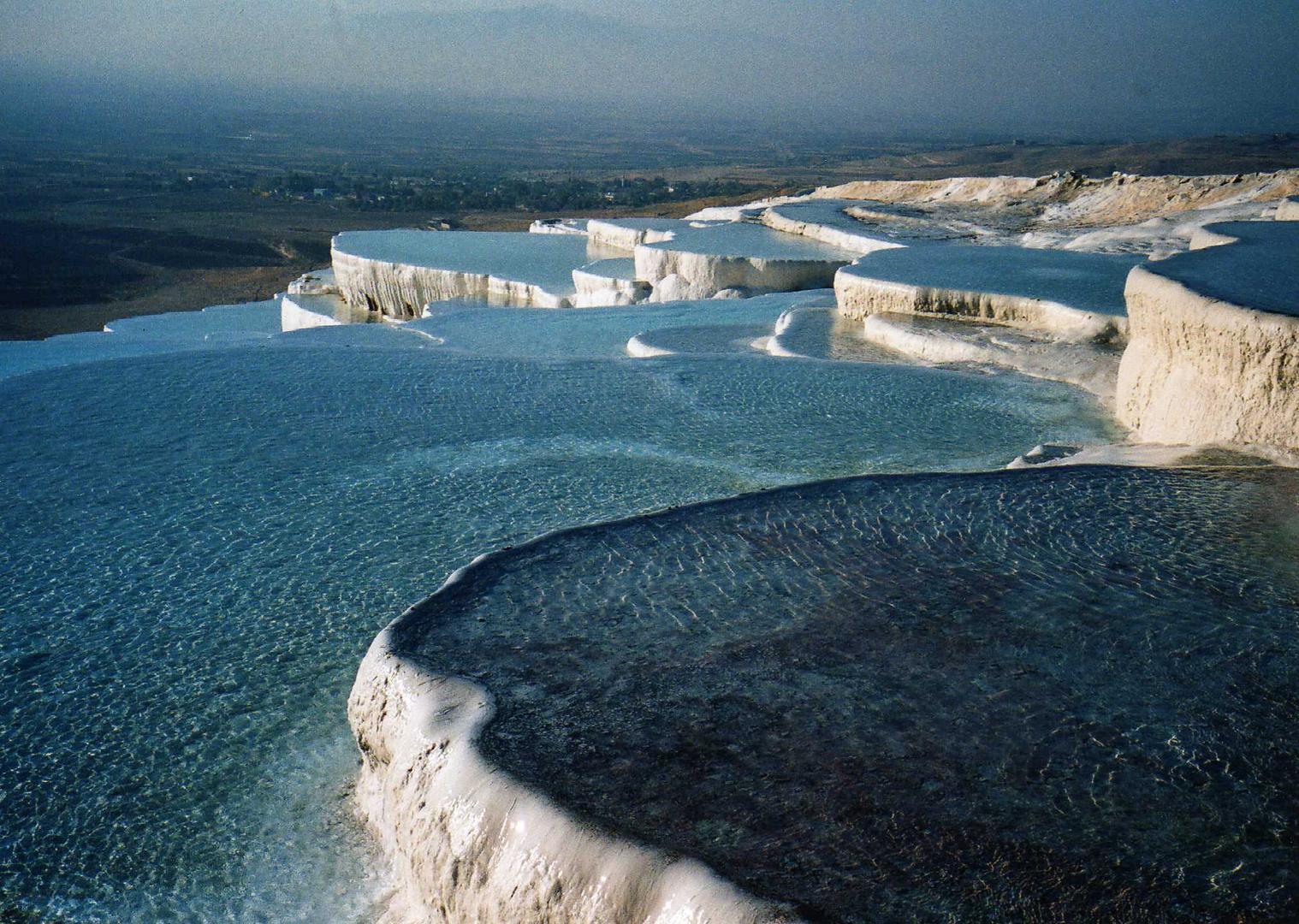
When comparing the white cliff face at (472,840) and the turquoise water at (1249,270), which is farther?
the turquoise water at (1249,270)

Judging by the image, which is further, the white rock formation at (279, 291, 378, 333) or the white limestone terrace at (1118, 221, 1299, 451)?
the white rock formation at (279, 291, 378, 333)

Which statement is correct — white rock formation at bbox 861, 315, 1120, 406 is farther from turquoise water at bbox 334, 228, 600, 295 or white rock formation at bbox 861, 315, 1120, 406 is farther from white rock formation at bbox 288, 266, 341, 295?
white rock formation at bbox 288, 266, 341, 295

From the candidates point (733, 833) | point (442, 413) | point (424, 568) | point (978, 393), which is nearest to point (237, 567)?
point (424, 568)

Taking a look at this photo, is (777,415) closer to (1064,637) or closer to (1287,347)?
(1287,347)

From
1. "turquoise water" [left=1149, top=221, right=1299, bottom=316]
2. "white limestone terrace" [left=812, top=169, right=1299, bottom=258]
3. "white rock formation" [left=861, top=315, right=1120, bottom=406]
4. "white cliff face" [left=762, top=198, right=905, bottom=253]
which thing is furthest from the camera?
"white cliff face" [left=762, top=198, right=905, bottom=253]

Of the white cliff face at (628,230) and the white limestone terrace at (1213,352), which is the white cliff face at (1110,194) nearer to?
the white cliff face at (628,230)

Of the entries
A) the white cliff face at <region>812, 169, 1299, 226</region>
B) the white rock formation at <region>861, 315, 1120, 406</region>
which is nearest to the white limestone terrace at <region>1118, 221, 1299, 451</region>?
the white rock formation at <region>861, 315, 1120, 406</region>

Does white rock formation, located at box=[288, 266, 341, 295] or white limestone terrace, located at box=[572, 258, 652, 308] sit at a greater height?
white limestone terrace, located at box=[572, 258, 652, 308]

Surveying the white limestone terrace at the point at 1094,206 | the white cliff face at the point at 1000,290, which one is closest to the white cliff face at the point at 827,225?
the white limestone terrace at the point at 1094,206
